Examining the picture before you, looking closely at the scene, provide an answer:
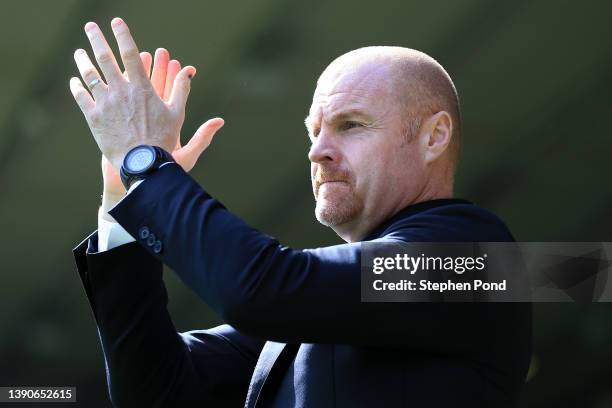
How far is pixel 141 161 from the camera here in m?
1.57

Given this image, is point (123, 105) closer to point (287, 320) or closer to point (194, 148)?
point (194, 148)

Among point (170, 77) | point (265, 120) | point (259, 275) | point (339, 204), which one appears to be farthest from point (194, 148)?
point (265, 120)

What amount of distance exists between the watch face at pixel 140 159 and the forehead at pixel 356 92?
397 millimetres

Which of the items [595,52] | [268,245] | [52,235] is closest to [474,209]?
→ [268,245]

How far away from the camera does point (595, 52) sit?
11.7 feet

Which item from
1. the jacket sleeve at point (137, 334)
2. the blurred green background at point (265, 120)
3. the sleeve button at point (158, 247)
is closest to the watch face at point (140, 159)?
the sleeve button at point (158, 247)

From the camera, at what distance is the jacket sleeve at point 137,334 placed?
176cm

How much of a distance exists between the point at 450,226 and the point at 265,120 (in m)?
1.93

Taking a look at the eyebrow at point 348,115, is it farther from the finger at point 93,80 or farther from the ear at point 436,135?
the finger at point 93,80

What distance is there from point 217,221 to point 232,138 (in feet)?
6.89

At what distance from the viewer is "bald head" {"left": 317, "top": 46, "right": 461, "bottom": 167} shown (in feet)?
6.13

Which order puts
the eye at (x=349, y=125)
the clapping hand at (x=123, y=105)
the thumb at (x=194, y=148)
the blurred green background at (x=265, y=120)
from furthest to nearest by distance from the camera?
the blurred green background at (x=265, y=120) < the eye at (x=349, y=125) < the thumb at (x=194, y=148) < the clapping hand at (x=123, y=105)

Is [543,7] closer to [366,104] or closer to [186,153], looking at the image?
[366,104]

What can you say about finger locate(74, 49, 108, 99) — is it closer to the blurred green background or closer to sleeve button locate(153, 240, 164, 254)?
sleeve button locate(153, 240, 164, 254)
